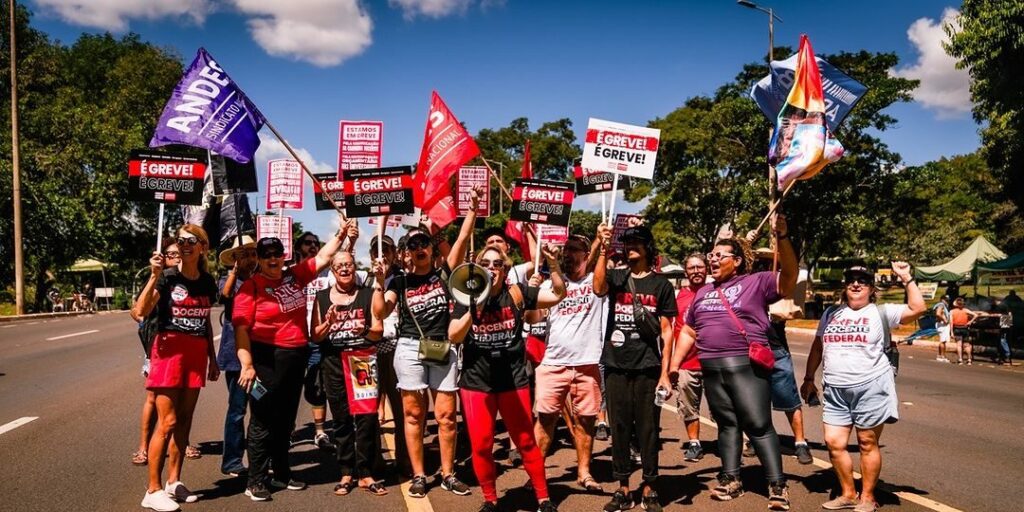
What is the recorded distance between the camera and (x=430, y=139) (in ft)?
26.9

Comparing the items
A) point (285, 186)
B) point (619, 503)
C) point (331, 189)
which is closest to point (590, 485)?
point (619, 503)

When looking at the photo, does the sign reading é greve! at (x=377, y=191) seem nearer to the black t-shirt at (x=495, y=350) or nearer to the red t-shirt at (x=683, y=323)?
the black t-shirt at (x=495, y=350)

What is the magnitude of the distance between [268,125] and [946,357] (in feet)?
57.7

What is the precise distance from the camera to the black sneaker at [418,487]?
5672mm

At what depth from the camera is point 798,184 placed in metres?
26.9

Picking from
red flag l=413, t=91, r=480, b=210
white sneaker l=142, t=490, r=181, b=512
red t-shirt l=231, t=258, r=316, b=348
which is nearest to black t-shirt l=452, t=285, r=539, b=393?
red t-shirt l=231, t=258, r=316, b=348

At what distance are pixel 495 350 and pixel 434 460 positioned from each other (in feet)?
7.10

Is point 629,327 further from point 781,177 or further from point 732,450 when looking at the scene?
point 781,177

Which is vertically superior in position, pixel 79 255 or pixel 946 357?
pixel 79 255

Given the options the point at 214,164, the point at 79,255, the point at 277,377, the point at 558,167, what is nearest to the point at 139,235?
the point at 79,255

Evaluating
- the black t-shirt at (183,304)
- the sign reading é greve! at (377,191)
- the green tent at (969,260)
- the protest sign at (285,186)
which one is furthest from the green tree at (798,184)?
the black t-shirt at (183,304)

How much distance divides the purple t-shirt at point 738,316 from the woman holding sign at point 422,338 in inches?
74.0

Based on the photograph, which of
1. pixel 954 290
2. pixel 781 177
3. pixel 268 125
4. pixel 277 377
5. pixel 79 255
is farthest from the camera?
pixel 79 255

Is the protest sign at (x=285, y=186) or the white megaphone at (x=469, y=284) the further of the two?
the protest sign at (x=285, y=186)
